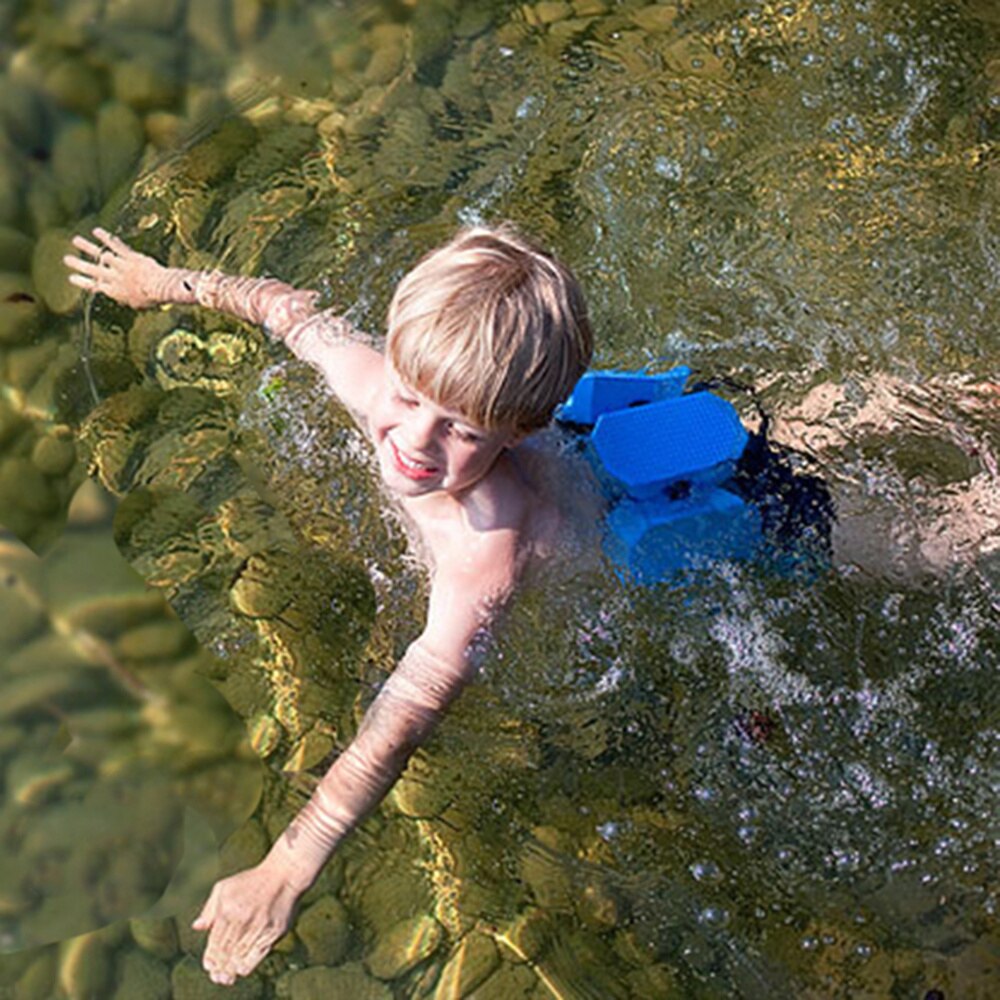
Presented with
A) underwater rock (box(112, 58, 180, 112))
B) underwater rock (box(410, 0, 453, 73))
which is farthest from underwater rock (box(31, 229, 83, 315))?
underwater rock (box(410, 0, 453, 73))

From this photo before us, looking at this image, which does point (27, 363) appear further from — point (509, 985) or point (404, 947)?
point (509, 985)

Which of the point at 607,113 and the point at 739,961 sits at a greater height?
the point at 607,113

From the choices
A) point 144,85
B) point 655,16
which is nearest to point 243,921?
point 144,85

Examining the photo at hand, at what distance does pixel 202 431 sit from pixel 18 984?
4.24 feet

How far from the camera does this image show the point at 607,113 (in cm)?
369

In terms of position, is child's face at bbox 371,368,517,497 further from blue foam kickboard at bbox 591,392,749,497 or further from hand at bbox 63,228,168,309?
hand at bbox 63,228,168,309

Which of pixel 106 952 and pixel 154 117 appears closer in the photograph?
pixel 106 952

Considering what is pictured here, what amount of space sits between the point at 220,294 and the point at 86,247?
0.38 metres

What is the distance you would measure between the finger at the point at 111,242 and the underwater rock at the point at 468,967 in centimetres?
184

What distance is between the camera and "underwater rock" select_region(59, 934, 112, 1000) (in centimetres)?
254

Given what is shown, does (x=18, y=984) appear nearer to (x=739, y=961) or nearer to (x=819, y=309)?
(x=739, y=961)

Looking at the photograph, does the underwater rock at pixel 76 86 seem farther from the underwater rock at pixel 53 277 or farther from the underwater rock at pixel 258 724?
the underwater rock at pixel 258 724

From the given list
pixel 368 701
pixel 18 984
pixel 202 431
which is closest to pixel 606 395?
pixel 368 701

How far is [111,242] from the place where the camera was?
3.32 m
